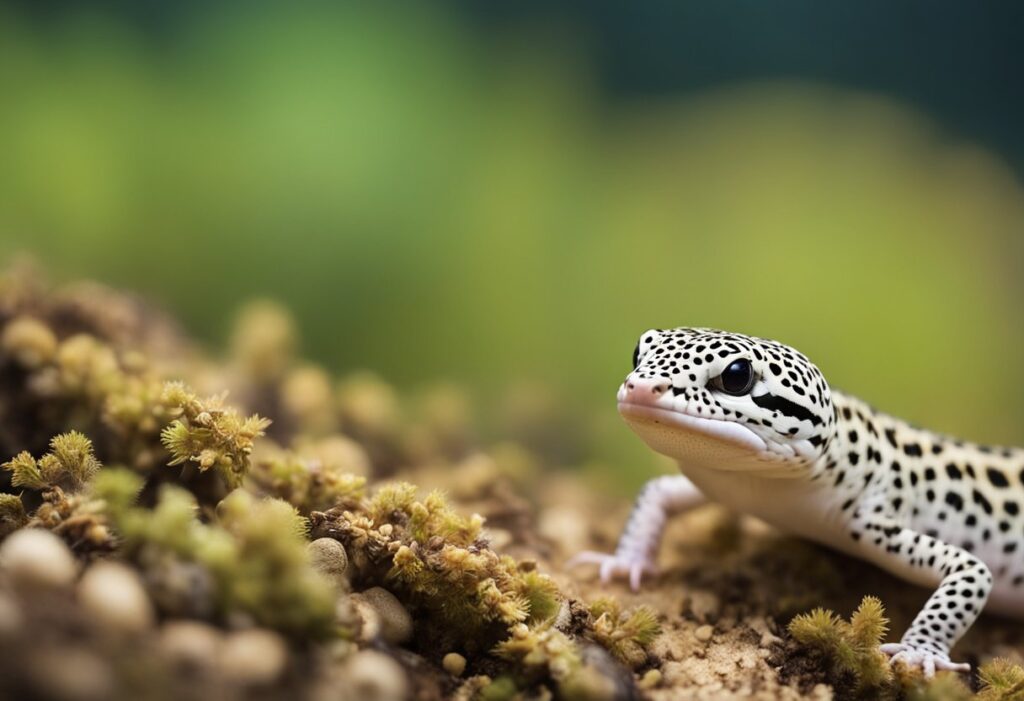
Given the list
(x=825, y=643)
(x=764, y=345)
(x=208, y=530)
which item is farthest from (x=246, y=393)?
(x=825, y=643)

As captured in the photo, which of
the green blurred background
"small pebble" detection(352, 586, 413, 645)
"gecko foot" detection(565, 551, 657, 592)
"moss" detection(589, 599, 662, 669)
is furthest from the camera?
the green blurred background

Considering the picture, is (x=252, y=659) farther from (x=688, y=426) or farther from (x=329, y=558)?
(x=688, y=426)

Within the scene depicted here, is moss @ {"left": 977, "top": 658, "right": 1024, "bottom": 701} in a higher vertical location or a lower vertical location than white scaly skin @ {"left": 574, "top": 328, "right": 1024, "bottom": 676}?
lower

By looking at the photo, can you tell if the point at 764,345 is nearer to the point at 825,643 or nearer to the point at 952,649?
the point at 825,643

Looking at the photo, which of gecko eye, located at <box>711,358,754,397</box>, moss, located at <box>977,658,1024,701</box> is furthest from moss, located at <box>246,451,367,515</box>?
moss, located at <box>977,658,1024,701</box>

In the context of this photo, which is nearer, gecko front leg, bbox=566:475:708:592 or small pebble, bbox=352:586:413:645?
small pebble, bbox=352:586:413:645

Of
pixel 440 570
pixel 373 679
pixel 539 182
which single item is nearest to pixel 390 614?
pixel 440 570

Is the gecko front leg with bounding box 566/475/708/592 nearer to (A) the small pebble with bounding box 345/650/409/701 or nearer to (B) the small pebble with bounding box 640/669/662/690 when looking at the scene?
(B) the small pebble with bounding box 640/669/662/690

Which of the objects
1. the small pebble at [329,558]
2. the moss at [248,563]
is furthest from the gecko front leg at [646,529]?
the moss at [248,563]
